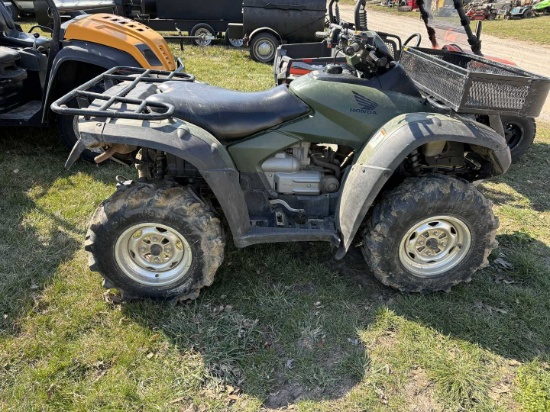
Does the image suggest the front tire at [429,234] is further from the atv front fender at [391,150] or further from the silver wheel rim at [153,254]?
the silver wheel rim at [153,254]

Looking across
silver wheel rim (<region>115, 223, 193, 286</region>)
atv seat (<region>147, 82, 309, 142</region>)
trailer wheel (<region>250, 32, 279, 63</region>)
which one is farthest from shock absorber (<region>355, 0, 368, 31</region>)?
trailer wheel (<region>250, 32, 279, 63</region>)

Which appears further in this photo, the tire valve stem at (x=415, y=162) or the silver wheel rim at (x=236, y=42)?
the silver wheel rim at (x=236, y=42)

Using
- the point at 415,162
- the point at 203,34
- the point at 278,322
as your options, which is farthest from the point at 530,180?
the point at 203,34

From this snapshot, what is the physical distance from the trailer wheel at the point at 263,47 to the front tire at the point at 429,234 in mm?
9070

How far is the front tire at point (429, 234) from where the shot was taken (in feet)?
9.88

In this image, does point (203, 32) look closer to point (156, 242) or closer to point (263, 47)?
point (263, 47)

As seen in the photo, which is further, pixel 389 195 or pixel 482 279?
pixel 482 279

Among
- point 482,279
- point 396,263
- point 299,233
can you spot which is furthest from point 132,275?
point 482,279

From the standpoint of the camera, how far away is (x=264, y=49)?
37.2 feet

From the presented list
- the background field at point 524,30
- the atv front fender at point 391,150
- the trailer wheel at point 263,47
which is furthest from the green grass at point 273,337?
A: the background field at point 524,30

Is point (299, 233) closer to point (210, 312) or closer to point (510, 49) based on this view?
point (210, 312)

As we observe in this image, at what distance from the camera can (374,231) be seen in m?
3.09

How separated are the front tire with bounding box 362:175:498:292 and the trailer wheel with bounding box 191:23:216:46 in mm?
10998

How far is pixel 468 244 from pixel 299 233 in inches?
47.9
